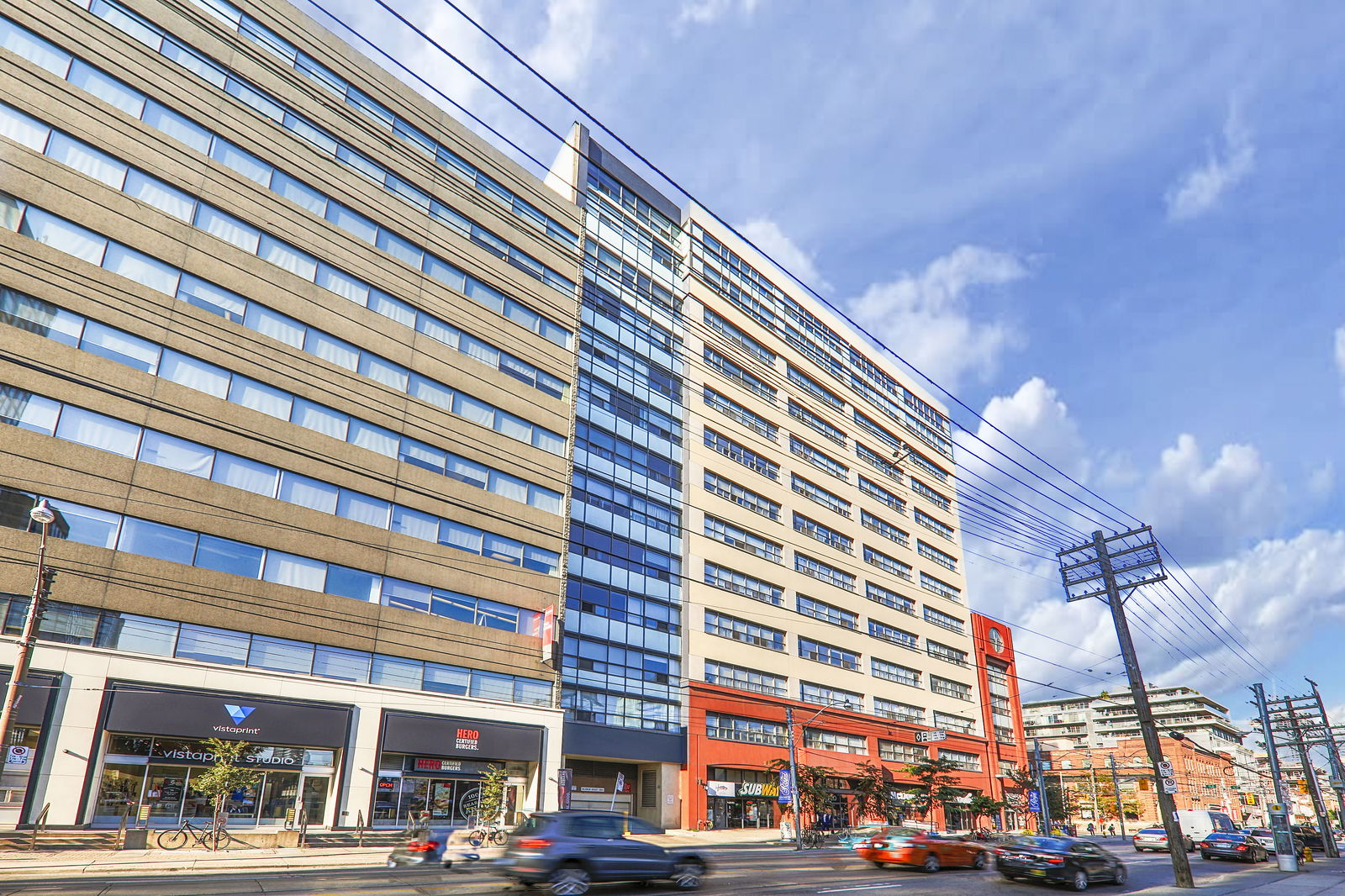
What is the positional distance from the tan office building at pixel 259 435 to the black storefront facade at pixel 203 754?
9 centimetres

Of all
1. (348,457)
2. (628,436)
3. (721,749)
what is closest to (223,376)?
(348,457)

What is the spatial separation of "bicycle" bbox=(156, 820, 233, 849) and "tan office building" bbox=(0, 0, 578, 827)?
9.45 feet

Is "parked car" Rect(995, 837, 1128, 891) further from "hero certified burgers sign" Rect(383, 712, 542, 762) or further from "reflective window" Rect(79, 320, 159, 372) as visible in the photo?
Answer: "reflective window" Rect(79, 320, 159, 372)

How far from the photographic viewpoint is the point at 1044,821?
60625 mm

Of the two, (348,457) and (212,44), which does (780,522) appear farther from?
(212,44)

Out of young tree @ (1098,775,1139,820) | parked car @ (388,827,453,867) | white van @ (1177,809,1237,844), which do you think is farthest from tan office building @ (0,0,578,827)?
young tree @ (1098,775,1139,820)

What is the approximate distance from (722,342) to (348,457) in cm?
3242

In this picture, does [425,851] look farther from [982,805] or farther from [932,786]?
[932,786]

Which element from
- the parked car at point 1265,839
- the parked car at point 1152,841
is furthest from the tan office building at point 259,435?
the parked car at point 1265,839

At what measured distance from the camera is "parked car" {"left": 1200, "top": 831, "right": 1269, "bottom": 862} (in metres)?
38.7

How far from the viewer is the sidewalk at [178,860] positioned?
1956 cm

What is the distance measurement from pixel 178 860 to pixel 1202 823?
59.8 meters

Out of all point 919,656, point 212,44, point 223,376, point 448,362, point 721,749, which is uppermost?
point 212,44

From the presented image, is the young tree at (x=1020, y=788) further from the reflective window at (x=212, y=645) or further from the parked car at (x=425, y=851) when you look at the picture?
the reflective window at (x=212, y=645)
